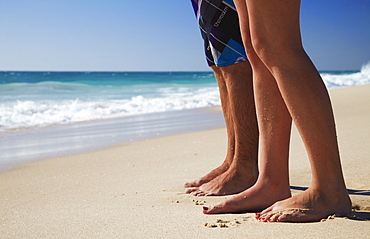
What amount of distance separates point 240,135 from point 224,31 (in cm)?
49

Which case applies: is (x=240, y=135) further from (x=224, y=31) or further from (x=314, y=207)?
(x=314, y=207)

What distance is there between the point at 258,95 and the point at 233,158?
0.68m

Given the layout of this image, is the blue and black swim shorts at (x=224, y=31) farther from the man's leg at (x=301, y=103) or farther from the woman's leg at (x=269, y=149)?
the man's leg at (x=301, y=103)

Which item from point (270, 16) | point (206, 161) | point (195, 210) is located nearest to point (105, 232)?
point (195, 210)

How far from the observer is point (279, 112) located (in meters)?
1.50

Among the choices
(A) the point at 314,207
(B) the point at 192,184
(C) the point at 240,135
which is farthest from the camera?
(B) the point at 192,184

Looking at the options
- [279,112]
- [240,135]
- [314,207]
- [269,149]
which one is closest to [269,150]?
[269,149]

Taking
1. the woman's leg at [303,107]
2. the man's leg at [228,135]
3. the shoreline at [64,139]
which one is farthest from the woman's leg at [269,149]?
the shoreline at [64,139]

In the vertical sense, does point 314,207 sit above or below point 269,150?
below

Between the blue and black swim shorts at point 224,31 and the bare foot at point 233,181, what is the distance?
49 centimetres

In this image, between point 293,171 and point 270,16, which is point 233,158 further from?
point 270,16

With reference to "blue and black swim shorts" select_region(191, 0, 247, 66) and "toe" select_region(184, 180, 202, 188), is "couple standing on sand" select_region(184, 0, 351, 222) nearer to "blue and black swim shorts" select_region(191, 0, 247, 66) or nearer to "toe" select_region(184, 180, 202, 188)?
"blue and black swim shorts" select_region(191, 0, 247, 66)

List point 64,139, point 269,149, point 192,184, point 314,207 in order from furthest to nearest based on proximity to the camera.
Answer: point 64,139, point 192,184, point 269,149, point 314,207

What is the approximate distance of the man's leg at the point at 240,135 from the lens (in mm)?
1990
